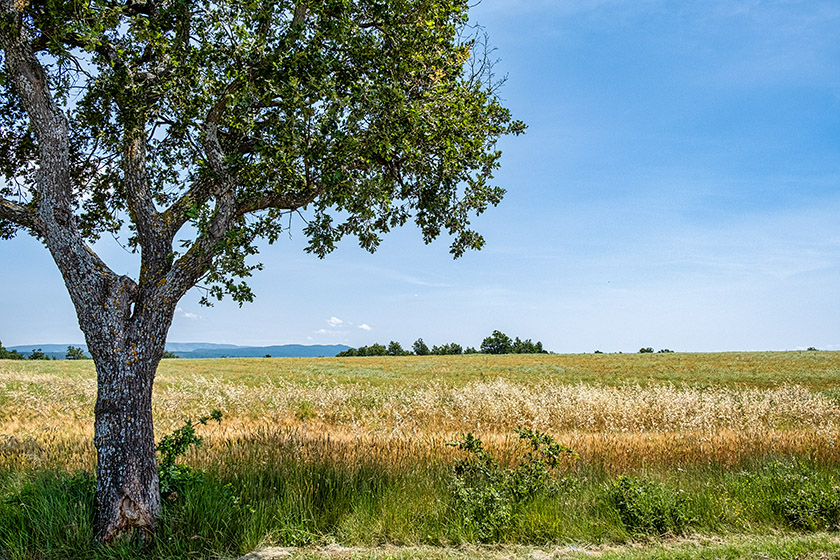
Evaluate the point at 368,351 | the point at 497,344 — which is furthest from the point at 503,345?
the point at 368,351

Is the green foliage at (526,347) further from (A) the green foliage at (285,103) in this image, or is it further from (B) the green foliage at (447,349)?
(A) the green foliage at (285,103)

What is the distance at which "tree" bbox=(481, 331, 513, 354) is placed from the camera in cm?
12662

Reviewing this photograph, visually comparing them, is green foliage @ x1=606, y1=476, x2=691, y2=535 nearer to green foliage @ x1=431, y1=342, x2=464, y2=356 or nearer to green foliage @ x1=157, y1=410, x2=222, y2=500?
green foliage @ x1=157, y1=410, x2=222, y2=500

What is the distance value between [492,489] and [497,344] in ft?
400

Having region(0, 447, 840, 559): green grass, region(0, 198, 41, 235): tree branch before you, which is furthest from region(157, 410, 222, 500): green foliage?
region(0, 198, 41, 235): tree branch

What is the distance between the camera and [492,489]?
7.26 m

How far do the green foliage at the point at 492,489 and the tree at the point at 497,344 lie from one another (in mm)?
119727

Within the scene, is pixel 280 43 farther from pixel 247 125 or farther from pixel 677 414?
pixel 677 414

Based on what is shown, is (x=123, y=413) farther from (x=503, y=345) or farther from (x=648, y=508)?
(x=503, y=345)

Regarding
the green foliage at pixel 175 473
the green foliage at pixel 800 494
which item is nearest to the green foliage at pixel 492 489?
the green foliage at pixel 800 494

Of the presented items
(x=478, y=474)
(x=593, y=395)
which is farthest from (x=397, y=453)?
(x=593, y=395)

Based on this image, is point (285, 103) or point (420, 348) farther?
point (420, 348)

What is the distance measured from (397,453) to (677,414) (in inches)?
405

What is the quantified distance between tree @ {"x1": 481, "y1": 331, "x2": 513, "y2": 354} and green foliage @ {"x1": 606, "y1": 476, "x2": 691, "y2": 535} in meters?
120
